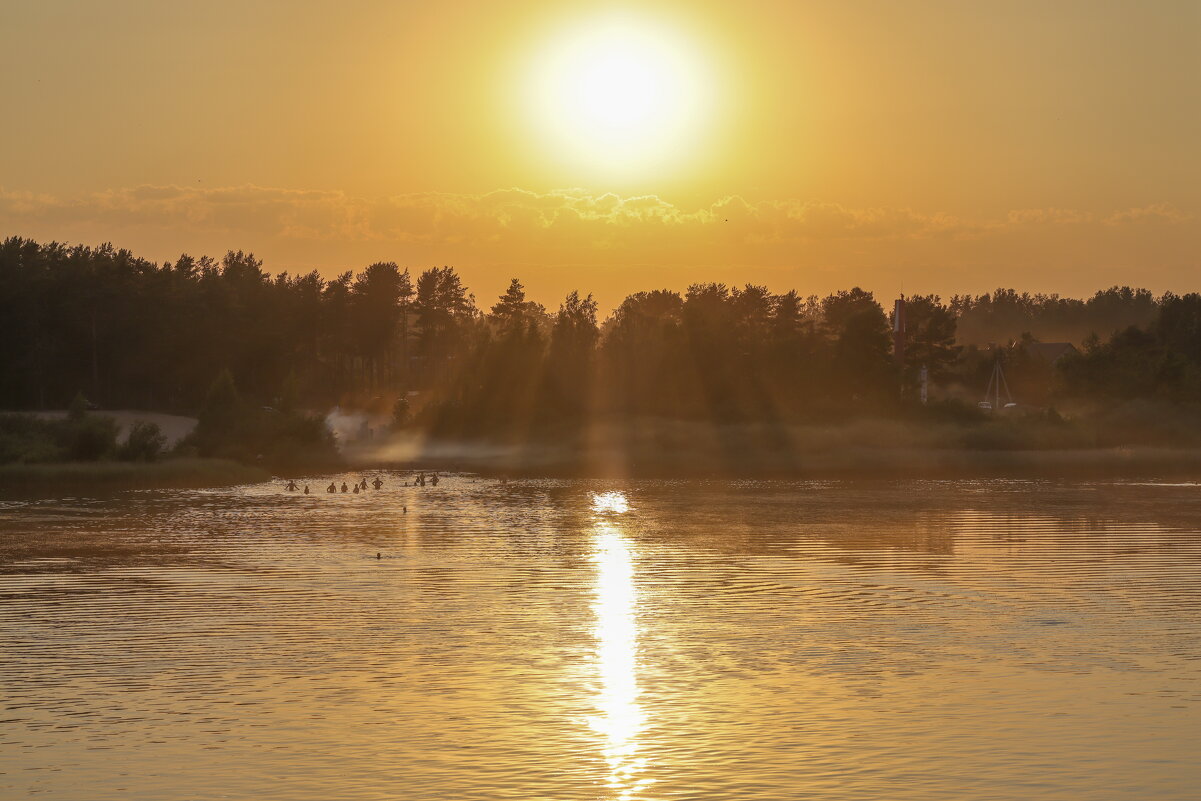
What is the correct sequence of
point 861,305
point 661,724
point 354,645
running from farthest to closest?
point 861,305 < point 354,645 < point 661,724

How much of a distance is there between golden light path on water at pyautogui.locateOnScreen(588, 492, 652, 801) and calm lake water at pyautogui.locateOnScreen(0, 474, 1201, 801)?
4.0 inches

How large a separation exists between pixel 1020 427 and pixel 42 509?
8763 centimetres

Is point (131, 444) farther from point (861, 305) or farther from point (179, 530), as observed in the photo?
point (861, 305)

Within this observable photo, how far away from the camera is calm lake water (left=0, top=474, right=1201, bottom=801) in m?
20.1

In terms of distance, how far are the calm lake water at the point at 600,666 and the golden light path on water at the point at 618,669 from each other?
Result: 102 mm

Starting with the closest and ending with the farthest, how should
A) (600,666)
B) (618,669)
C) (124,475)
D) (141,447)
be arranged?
(618,669), (600,666), (124,475), (141,447)

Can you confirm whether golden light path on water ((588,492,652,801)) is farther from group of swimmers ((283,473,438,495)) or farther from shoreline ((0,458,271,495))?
shoreline ((0,458,271,495))

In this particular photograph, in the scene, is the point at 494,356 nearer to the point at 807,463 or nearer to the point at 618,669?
the point at 807,463

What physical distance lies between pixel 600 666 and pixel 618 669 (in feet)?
1.46

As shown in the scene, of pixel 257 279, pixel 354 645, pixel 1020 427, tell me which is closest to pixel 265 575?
pixel 354 645

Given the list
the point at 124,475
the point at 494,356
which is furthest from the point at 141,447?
the point at 494,356

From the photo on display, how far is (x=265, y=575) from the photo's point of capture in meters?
41.7

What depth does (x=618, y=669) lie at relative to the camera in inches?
1065

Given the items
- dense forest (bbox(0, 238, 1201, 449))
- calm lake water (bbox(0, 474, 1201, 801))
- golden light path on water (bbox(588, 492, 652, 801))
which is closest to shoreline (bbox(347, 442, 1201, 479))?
dense forest (bbox(0, 238, 1201, 449))
